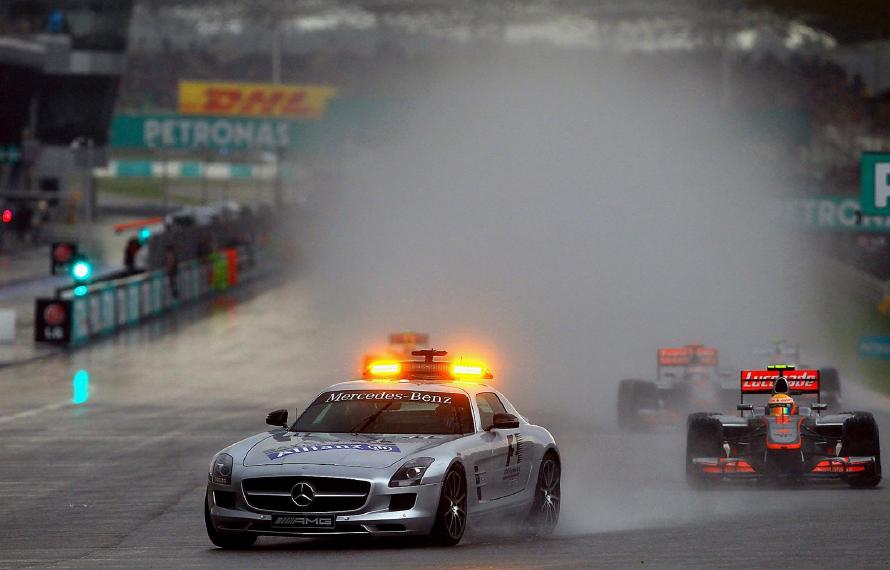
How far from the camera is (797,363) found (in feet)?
91.2

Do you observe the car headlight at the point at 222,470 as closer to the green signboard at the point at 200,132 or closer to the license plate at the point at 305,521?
the license plate at the point at 305,521

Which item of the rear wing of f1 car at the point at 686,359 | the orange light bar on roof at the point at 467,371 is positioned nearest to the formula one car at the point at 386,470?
the orange light bar on roof at the point at 467,371

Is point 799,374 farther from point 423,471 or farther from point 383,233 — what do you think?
point 383,233

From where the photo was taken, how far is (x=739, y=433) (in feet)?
62.0

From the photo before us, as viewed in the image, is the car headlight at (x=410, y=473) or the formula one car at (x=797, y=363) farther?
the formula one car at (x=797, y=363)

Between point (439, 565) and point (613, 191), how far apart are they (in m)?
66.2

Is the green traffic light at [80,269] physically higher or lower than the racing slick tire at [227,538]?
higher

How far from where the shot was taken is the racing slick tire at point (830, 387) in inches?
1072

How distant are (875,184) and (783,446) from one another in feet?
55.4

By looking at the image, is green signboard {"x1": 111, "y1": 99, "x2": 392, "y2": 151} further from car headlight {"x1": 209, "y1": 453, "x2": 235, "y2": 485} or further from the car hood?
car headlight {"x1": 209, "y1": 453, "x2": 235, "y2": 485}

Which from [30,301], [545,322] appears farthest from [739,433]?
[30,301]

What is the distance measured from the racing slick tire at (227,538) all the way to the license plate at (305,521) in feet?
1.29

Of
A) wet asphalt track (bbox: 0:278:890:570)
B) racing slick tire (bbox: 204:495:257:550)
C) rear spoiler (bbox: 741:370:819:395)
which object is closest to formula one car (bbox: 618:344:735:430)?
wet asphalt track (bbox: 0:278:890:570)

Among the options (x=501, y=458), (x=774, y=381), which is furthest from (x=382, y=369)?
(x=774, y=381)
